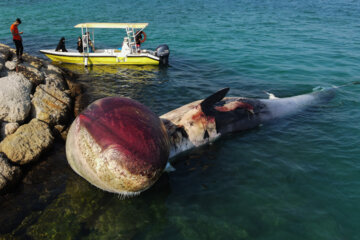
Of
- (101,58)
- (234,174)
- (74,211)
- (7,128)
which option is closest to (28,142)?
(7,128)

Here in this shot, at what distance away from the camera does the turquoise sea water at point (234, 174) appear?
5.81 meters

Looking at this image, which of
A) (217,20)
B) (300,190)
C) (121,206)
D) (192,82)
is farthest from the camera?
(217,20)

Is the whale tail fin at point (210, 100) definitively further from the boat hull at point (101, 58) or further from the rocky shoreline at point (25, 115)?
the boat hull at point (101, 58)

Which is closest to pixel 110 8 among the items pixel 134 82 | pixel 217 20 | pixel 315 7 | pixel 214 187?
pixel 217 20

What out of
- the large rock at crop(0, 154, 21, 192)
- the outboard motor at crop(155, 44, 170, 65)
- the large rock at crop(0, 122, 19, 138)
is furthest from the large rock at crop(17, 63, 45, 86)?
the outboard motor at crop(155, 44, 170, 65)

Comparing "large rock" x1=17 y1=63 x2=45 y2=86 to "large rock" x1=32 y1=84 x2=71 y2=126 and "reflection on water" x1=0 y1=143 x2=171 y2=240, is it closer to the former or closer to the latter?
"large rock" x1=32 y1=84 x2=71 y2=126

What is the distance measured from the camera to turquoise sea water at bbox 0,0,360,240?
5.81 metres

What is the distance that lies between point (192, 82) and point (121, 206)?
8899 mm

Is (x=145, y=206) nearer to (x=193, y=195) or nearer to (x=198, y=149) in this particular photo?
(x=193, y=195)

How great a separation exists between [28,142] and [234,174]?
17.7ft

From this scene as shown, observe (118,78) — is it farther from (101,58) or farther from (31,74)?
(31,74)

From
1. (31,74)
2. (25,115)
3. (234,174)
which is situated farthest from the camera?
(31,74)

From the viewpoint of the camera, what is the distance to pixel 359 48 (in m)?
19.0

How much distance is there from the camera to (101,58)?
56.1ft
